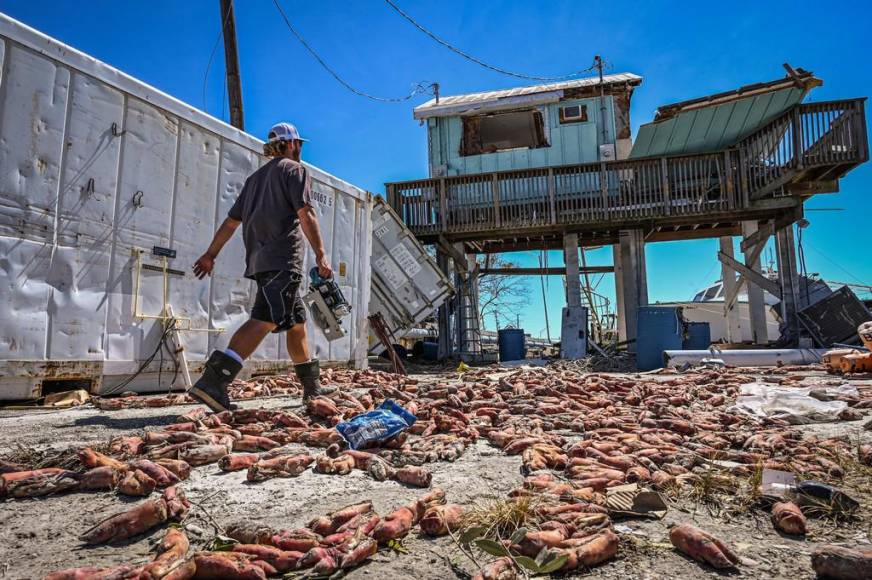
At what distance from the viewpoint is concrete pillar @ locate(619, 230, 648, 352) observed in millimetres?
12203

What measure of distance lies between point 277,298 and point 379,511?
6.63 feet

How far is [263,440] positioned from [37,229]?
2831 millimetres

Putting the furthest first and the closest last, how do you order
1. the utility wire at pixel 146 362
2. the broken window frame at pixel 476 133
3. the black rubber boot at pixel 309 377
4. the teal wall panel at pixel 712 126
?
1. the broken window frame at pixel 476 133
2. the teal wall panel at pixel 712 126
3. the utility wire at pixel 146 362
4. the black rubber boot at pixel 309 377

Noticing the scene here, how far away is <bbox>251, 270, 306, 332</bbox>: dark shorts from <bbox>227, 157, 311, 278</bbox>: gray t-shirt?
65 mm

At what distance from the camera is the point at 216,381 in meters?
3.31

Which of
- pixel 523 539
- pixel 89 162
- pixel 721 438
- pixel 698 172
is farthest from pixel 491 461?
pixel 698 172

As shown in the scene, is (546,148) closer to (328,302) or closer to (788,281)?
(788,281)

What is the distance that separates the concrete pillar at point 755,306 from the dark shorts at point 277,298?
1187 cm

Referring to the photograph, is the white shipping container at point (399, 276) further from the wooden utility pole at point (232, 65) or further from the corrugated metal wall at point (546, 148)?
the corrugated metal wall at point (546, 148)

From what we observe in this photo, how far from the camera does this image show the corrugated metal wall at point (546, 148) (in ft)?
46.8

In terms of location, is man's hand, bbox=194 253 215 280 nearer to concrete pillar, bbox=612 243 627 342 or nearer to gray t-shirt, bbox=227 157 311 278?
gray t-shirt, bbox=227 157 311 278

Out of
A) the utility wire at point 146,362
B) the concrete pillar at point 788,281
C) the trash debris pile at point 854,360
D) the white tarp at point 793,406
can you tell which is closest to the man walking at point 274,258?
the utility wire at point 146,362

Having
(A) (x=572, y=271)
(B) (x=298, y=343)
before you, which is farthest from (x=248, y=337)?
(A) (x=572, y=271)

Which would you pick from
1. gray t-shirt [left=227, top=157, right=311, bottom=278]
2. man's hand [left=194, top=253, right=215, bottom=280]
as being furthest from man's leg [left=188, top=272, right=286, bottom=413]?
man's hand [left=194, top=253, right=215, bottom=280]
